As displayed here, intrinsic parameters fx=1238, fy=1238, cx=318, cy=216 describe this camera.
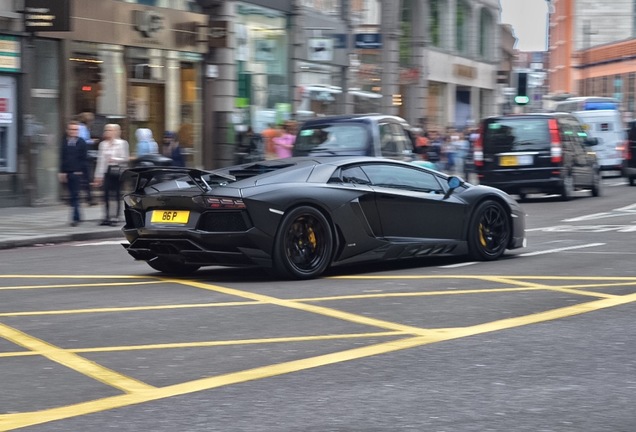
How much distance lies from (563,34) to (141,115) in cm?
12337

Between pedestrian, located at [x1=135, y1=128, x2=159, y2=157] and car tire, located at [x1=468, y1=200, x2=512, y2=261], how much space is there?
12.6 metres

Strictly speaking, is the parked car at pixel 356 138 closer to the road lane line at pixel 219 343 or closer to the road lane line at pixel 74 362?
the road lane line at pixel 219 343

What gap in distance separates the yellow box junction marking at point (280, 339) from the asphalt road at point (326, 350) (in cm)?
1

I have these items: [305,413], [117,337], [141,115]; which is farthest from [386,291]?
[141,115]

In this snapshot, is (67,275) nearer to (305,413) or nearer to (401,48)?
(305,413)

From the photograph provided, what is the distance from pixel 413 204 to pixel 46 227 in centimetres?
802

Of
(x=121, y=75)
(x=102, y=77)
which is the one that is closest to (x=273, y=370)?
(x=102, y=77)

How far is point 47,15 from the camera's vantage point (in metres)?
22.3

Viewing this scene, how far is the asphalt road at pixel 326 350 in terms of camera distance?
5.67m

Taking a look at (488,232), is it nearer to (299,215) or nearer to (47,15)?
(299,215)

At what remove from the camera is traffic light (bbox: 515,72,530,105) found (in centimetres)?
3444

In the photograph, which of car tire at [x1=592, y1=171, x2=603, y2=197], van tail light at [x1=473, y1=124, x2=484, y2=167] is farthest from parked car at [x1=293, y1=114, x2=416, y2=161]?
car tire at [x1=592, y1=171, x2=603, y2=197]

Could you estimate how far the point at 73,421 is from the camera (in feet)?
18.1

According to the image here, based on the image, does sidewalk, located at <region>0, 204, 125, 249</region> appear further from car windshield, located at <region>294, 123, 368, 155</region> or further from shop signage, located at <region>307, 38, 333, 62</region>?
shop signage, located at <region>307, 38, 333, 62</region>
